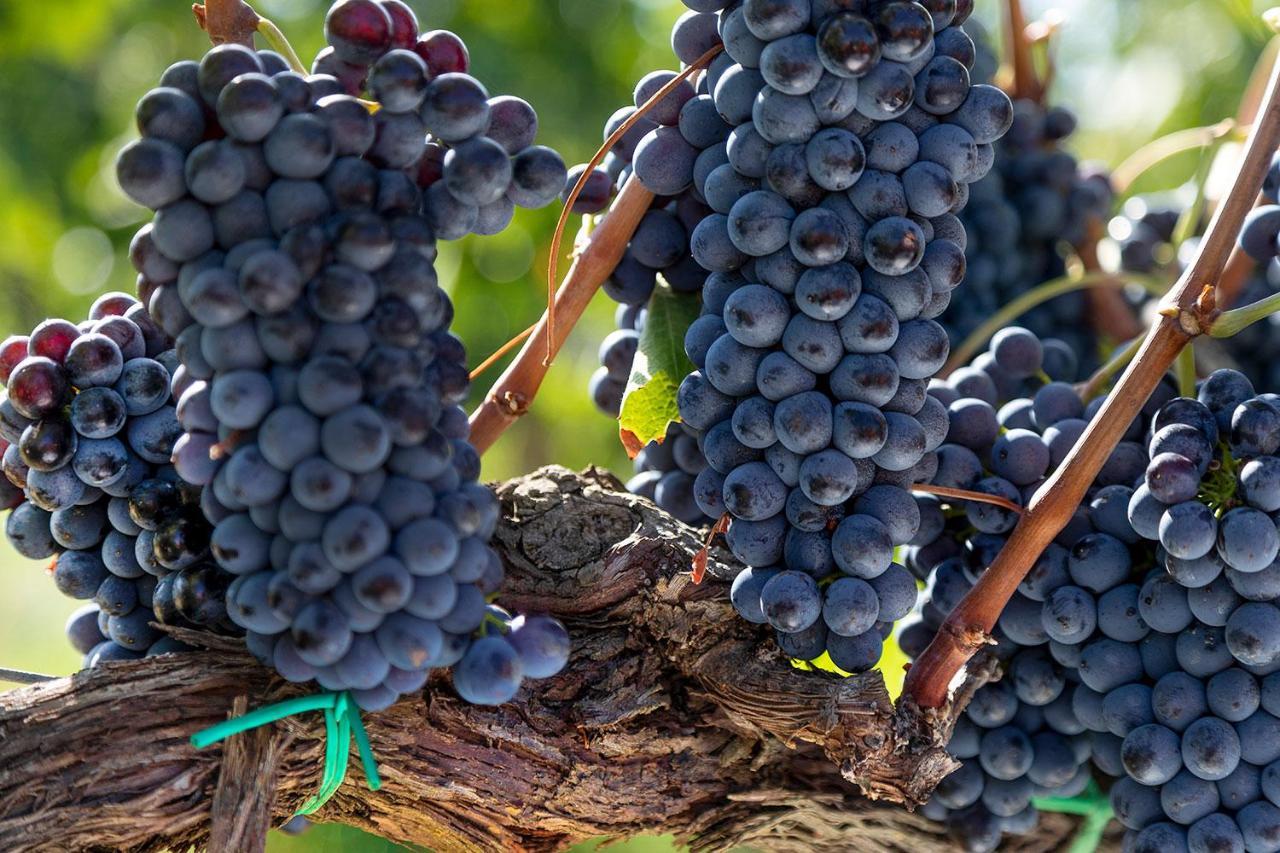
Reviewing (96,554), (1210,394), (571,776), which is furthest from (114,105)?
(1210,394)

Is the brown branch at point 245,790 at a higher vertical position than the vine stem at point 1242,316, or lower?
Answer: higher

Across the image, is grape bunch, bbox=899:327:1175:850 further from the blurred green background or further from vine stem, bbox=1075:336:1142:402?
the blurred green background

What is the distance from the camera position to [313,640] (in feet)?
1.90

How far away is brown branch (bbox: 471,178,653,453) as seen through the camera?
0.79 metres

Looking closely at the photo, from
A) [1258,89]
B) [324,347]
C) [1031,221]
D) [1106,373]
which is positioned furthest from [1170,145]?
[324,347]

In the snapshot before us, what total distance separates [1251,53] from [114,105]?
2.10m

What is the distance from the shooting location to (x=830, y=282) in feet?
2.19

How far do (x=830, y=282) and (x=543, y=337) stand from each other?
214 mm

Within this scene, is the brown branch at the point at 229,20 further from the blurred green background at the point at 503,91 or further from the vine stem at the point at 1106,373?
the blurred green background at the point at 503,91

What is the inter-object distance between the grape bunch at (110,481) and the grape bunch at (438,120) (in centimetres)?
21

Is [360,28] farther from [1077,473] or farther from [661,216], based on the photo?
[1077,473]

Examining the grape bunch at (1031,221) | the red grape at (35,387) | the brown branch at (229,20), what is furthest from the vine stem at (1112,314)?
the red grape at (35,387)

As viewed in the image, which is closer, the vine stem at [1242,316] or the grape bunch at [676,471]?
the vine stem at [1242,316]

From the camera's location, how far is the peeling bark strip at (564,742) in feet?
2.15
